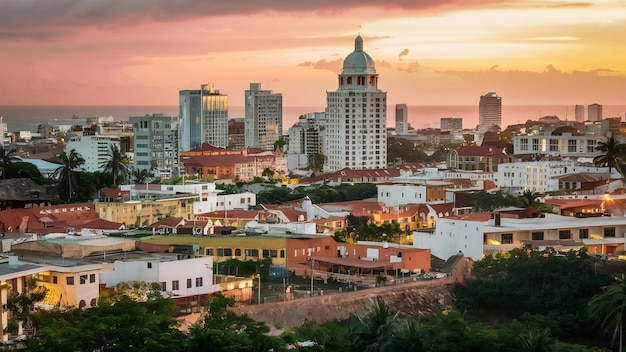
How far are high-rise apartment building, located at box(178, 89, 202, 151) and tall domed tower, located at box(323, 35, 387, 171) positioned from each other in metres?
31.1

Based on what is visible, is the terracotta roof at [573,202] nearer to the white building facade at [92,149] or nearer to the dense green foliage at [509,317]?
the dense green foliage at [509,317]

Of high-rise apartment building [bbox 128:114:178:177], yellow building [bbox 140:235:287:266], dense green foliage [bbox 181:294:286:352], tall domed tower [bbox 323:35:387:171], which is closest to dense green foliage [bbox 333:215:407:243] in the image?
yellow building [bbox 140:235:287:266]

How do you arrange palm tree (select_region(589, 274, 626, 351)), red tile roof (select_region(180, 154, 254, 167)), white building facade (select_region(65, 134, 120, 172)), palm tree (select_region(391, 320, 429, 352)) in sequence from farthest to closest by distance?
white building facade (select_region(65, 134, 120, 172)) < red tile roof (select_region(180, 154, 254, 167)) < palm tree (select_region(589, 274, 626, 351)) < palm tree (select_region(391, 320, 429, 352))

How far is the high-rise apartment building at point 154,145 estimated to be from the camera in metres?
54.4

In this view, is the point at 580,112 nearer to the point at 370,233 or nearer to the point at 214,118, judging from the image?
the point at 214,118

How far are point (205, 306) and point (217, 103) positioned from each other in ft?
234

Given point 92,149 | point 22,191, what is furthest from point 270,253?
point 92,149

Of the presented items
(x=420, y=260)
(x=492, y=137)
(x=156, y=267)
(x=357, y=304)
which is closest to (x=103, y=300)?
(x=156, y=267)

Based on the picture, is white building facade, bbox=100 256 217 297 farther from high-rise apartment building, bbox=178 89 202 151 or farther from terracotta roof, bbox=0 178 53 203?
high-rise apartment building, bbox=178 89 202 151

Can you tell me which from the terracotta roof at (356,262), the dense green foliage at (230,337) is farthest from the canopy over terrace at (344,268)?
the dense green foliage at (230,337)

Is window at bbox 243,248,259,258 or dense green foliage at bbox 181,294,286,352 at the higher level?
window at bbox 243,248,259,258

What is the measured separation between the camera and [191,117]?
309 ft

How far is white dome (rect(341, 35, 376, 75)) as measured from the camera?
206 ft

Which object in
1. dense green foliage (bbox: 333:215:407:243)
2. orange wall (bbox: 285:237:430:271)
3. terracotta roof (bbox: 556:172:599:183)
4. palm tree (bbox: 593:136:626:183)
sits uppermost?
palm tree (bbox: 593:136:626:183)
